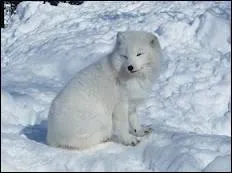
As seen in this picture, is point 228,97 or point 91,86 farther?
point 228,97

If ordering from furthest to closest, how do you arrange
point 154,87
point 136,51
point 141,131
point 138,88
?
point 154,87 < point 141,131 < point 138,88 < point 136,51

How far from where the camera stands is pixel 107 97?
4793mm

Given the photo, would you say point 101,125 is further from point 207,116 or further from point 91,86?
point 207,116

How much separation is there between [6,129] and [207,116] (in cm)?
305

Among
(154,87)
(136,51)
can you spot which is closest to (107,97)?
(136,51)

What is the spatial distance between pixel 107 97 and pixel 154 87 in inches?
124

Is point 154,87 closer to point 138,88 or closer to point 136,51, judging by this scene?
point 138,88

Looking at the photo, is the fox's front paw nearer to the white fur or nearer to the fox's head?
the white fur

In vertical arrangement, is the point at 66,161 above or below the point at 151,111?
above

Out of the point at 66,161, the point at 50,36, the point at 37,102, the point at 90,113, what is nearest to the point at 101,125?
the point at 90,113

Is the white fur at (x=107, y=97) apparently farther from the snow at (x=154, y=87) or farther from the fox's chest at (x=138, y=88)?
the snow at (x=154, y=87)

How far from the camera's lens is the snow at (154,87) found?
443 cm

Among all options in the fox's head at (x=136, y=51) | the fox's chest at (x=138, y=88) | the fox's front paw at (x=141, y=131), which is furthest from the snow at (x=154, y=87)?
the fox's head at (x=136, y=51)

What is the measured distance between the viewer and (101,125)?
4730 millimetres
